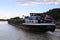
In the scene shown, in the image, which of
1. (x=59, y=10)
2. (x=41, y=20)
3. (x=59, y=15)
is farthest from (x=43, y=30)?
(x=59, y=10)

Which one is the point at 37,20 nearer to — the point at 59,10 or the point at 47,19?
the point at 47,19

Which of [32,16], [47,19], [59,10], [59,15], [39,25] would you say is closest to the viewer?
[39,25]

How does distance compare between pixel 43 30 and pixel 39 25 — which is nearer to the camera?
pixel 39 25

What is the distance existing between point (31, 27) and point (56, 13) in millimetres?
35373

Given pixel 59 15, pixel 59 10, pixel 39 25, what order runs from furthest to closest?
pixel 59 10
pixel 59 15
pixel 39 25

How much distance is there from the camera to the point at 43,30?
28.3m

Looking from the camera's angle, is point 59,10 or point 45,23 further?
point 59,10

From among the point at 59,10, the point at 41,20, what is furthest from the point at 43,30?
the point at 59,10

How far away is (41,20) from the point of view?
27.7m

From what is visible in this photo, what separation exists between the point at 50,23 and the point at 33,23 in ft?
7.35

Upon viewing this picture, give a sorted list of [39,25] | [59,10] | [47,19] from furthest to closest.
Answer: [59,10], [47,19], [39,25]

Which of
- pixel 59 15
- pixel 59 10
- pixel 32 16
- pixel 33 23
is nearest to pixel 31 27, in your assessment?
pixel 33 23

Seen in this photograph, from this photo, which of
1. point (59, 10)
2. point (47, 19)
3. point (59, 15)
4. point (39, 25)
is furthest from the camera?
point (59, 10)

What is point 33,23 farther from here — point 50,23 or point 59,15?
point 59,15
